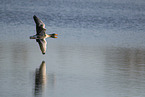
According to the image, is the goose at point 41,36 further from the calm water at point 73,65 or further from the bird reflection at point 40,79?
the calm water at point 73,65

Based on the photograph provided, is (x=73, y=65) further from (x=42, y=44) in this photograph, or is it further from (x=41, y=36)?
(x=41, y=36)

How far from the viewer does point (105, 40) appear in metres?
31.2

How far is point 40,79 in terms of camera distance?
722 inches

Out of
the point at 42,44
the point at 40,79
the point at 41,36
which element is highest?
the point at 41,36

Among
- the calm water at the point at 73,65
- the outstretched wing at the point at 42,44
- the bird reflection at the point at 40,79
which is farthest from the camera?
the outstretched wing at the point at 42,44

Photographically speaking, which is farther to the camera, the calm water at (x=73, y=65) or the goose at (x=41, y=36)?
the goose at (x=41, y=36)

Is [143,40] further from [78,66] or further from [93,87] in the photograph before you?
[93,87]

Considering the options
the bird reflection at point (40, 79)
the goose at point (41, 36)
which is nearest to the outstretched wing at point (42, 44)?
the goose at point (41, 36)

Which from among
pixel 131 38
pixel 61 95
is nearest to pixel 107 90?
pixel 61 95

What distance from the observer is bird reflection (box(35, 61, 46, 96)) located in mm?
16763

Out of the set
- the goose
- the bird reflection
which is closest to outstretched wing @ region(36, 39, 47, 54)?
the goose

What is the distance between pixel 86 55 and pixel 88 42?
547 centimetres

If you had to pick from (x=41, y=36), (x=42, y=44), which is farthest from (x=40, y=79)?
(x=41, y=36)

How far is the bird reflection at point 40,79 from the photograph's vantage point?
16763 millimetres
